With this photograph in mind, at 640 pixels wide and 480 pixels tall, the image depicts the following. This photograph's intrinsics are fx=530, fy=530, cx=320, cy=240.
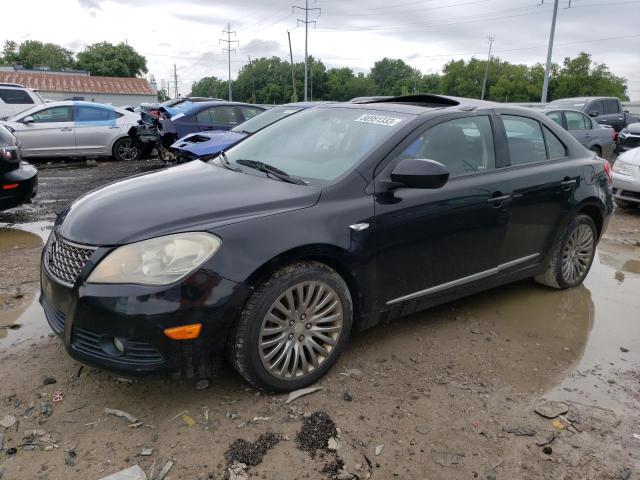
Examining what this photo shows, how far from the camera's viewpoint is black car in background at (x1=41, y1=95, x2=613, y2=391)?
259 cm

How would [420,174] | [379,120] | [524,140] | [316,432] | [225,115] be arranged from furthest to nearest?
[225,115] < [524,140] < [379,120] < [420,174] < [316,432]

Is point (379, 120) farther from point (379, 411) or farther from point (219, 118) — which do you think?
point (219, 118)

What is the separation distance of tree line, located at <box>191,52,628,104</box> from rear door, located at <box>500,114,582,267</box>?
6032 centimetres

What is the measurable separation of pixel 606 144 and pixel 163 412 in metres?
13.5

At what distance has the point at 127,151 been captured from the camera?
42.8 ft

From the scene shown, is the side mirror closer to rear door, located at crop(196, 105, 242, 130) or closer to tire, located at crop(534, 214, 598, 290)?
tire, located at crop(534, 214, 598, 290)

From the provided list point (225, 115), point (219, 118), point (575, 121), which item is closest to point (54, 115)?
point (219, 118)

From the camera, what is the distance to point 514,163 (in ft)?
13.2

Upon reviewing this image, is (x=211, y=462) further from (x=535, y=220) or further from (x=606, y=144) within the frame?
(x=606, y=144)

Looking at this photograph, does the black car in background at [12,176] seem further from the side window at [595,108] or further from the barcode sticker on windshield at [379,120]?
the side window at [595,108]

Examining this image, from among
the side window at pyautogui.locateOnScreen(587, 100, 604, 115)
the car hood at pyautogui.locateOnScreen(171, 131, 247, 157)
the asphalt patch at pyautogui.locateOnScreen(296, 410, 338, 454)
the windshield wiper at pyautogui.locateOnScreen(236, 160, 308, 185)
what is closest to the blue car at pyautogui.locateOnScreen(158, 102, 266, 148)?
the car hood at pyautogui.locateOnScreen(171, 131, 247, 157)

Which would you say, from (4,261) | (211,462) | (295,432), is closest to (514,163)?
(295,432)

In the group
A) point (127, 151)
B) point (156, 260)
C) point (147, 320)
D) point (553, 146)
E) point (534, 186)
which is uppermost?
point (553, 146)

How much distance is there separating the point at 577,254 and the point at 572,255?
82 millimetres
